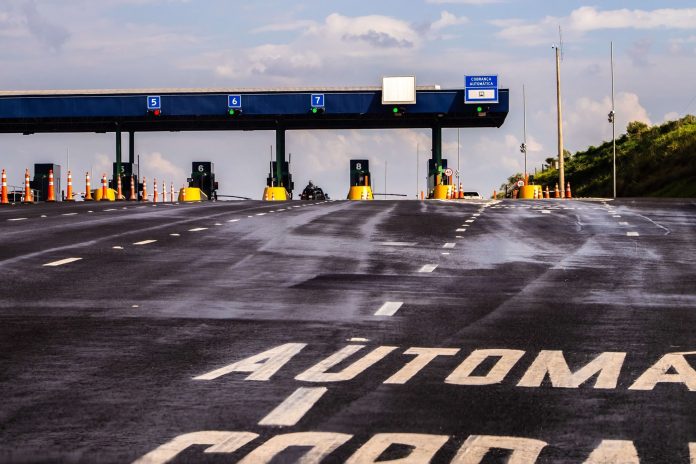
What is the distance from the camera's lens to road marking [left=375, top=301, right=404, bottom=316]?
1263cm

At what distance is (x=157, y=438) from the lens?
680 cm

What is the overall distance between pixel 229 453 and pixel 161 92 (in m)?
68.9

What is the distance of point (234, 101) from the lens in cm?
7406

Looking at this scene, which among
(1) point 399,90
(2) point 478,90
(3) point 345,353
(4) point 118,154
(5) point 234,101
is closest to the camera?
(3) point 345,353

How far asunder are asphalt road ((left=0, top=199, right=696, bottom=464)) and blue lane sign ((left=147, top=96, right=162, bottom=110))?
53.4 meters

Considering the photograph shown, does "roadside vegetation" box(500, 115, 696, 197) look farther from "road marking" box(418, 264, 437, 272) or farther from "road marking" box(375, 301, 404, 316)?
"road marking" box(375, 301, 404, 316)

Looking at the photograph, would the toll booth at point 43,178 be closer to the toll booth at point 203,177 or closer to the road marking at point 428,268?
the toll booth at point 203,177

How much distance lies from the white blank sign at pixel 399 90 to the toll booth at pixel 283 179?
8273 mm

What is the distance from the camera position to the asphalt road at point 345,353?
679cm

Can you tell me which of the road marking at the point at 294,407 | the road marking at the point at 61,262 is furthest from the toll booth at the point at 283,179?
the road marking at the point at 294,407

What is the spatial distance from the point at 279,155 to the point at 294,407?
70.7m

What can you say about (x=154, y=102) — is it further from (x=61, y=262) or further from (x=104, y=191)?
(x=61, y=262)

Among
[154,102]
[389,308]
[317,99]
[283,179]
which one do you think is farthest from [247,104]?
[389,308]

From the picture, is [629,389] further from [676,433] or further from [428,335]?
[428,335]
